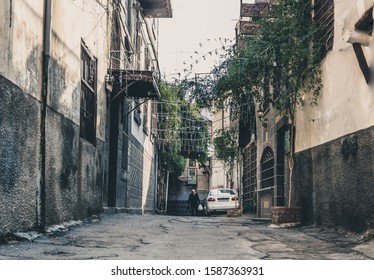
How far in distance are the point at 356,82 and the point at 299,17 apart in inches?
111

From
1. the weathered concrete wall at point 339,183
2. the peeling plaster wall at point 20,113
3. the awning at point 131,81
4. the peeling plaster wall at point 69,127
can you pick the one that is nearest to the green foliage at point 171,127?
the awning at point 131,81

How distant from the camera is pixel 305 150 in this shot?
967 centimetres

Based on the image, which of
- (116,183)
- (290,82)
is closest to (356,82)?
(290,82)

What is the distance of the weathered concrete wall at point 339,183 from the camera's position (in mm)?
6758

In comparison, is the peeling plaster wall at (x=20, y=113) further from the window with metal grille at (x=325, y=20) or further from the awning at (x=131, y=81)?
the awning at (x=131, y=81)

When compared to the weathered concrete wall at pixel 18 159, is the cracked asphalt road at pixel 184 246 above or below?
below

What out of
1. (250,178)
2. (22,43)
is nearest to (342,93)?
(22,43)

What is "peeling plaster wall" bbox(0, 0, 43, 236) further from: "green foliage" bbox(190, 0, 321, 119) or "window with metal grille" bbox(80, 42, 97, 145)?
"green foliage" bbox(190, 0, 321, 119)

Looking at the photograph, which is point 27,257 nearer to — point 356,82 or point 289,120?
point 356,82

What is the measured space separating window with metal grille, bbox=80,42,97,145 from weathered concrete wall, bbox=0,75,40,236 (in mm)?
3031

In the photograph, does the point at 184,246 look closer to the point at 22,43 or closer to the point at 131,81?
the point at 22,43

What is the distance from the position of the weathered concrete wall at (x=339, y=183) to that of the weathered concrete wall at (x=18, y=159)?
4.00 m

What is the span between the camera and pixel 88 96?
10.4 m

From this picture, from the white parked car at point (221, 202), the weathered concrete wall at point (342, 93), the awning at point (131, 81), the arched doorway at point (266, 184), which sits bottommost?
the white parked car at point (221, 202)
